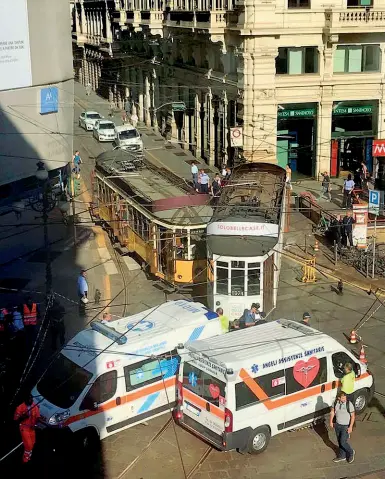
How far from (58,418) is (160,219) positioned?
9.30 meters

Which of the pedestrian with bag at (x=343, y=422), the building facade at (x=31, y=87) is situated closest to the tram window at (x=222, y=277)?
the pedestrian with bag at (x=343, y=422)

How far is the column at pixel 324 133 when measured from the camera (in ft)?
118

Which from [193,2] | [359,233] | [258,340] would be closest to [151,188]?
[359,233]

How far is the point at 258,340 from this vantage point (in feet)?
47.6

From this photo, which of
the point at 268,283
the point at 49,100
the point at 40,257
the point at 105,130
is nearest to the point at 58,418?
the point at 268,283

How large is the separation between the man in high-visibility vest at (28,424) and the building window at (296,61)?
984 inches

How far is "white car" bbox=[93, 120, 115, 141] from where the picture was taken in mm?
48375

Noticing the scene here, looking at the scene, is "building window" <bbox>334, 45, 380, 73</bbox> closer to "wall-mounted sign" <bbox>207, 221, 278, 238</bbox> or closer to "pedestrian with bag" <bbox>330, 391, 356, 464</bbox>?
A: "wall-mounted sign" <bbox>207, 221, 278, 238</bbox>

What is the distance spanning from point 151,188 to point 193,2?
764 inches

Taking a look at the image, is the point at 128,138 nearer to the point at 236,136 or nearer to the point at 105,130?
the point at 105,130

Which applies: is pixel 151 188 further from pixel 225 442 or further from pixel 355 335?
pixel 225 442

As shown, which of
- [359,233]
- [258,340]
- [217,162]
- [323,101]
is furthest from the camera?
[217,162]

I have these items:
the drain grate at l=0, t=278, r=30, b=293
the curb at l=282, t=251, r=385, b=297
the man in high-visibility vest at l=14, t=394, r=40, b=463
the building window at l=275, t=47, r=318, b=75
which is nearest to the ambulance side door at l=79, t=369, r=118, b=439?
the man in high-visibility vest at l=14, t=394, r=40, b=463

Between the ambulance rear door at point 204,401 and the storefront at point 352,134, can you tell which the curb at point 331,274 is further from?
the storefront at point 352,134
